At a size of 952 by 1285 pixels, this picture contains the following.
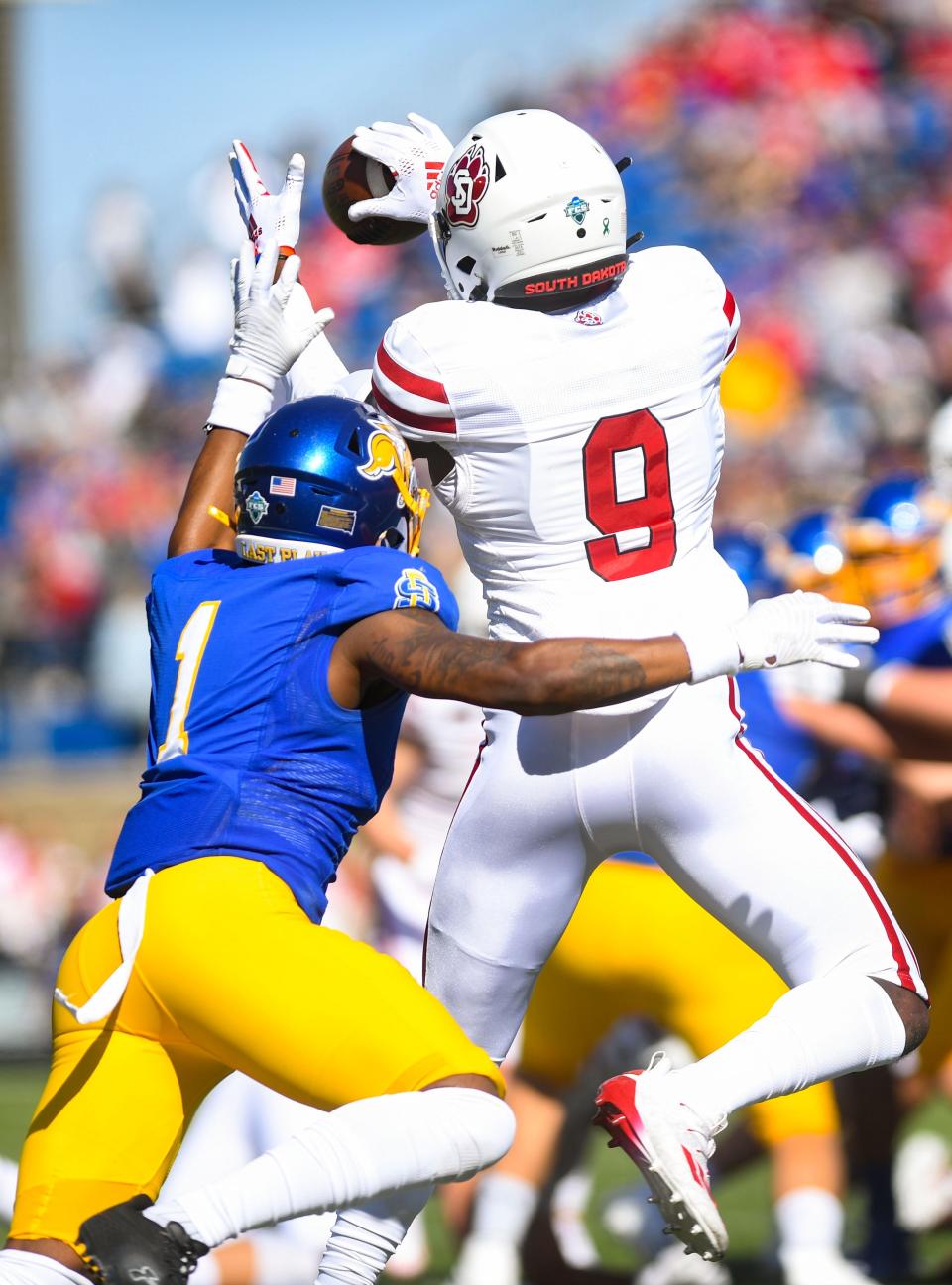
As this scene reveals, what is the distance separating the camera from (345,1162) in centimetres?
278

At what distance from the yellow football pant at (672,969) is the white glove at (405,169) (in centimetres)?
160

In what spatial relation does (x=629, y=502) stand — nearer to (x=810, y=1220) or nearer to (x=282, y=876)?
(x=282, y=876)

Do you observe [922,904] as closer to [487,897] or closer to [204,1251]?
[487,897]

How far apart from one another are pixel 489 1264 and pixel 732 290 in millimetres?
8276

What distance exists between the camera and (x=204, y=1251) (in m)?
2.70

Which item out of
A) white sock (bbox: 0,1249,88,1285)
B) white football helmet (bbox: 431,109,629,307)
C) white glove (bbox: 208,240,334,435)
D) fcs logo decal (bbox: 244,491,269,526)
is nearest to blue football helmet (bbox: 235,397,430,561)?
fcs logo decal (bbox: 244,491,269,526)

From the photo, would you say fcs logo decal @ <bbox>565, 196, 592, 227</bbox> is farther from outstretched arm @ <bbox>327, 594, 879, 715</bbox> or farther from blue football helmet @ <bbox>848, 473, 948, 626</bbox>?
blue football helmet @ <bbox>848, 473, 948, 626</bbox>

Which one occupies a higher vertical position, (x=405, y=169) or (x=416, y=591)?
(x=405, y=169)

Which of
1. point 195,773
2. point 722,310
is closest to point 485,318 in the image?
point 722,310

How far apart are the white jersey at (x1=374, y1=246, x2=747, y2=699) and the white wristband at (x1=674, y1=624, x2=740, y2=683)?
233 mm

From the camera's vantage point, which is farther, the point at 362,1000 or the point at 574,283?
the point at 574,283

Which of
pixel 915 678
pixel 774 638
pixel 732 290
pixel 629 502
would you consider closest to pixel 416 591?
pixel 629 502

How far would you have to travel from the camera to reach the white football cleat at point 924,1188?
17.4ft

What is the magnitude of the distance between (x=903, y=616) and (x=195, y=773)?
235 centimetres
